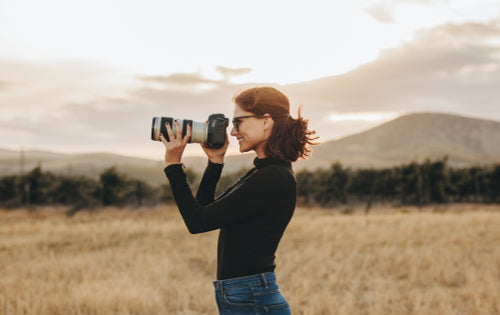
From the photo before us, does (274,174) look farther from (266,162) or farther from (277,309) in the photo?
(277,309)

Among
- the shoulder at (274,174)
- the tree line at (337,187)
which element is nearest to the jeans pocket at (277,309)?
the shoulder at (274,174)

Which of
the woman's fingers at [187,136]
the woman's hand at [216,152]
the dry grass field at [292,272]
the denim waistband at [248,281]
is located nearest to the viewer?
the denim waistband at [248,281]

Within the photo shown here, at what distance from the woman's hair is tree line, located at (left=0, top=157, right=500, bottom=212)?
31.0 metres

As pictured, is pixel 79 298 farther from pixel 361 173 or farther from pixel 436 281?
pixel 361 173

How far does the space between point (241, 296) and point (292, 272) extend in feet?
21.0

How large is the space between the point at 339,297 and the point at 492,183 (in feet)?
115

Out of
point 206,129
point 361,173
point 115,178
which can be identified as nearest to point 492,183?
point 361,173

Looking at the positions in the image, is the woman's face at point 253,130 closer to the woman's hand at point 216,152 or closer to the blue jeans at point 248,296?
the woman's hand at point 216,152

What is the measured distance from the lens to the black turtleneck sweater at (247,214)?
1.79 metres

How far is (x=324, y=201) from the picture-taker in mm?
36094

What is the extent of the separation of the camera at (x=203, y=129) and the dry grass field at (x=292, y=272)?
155 inches

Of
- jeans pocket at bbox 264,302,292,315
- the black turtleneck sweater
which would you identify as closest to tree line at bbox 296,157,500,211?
jeans pocket at bbox 264,302,292,315

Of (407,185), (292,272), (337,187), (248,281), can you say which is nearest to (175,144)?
(248,281)

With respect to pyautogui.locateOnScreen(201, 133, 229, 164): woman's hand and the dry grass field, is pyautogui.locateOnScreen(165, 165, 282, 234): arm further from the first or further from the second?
the dry grass field
